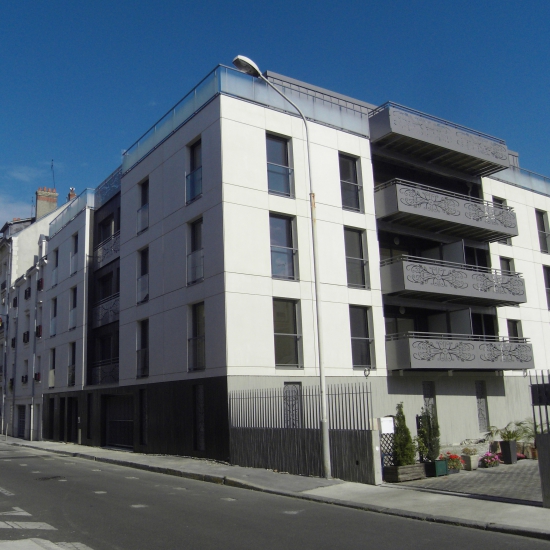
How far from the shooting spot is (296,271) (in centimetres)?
1969

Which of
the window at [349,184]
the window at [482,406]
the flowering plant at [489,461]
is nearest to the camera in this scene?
the flowering plant at [489,461]

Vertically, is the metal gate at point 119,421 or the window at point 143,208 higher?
the window at point 143,208

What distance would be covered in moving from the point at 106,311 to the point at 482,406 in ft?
53.7

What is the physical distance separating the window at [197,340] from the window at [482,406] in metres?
12.1

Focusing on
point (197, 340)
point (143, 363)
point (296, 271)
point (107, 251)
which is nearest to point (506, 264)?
point (296, 271)

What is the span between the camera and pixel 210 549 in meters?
7.51

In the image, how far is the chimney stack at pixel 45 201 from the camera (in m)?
43.1

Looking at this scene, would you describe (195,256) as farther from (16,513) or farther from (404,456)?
(16,513)

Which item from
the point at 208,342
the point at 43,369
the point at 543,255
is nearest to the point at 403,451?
the point at 208,342

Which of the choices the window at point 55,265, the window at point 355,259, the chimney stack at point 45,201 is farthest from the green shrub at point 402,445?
the chimney stack at point 45,201

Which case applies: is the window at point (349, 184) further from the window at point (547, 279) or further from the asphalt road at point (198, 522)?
the window at point (547, 279)

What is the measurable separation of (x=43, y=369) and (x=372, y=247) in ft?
68.5

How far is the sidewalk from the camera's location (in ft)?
30.7

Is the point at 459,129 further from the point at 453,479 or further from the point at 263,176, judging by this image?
the point at 453,479
